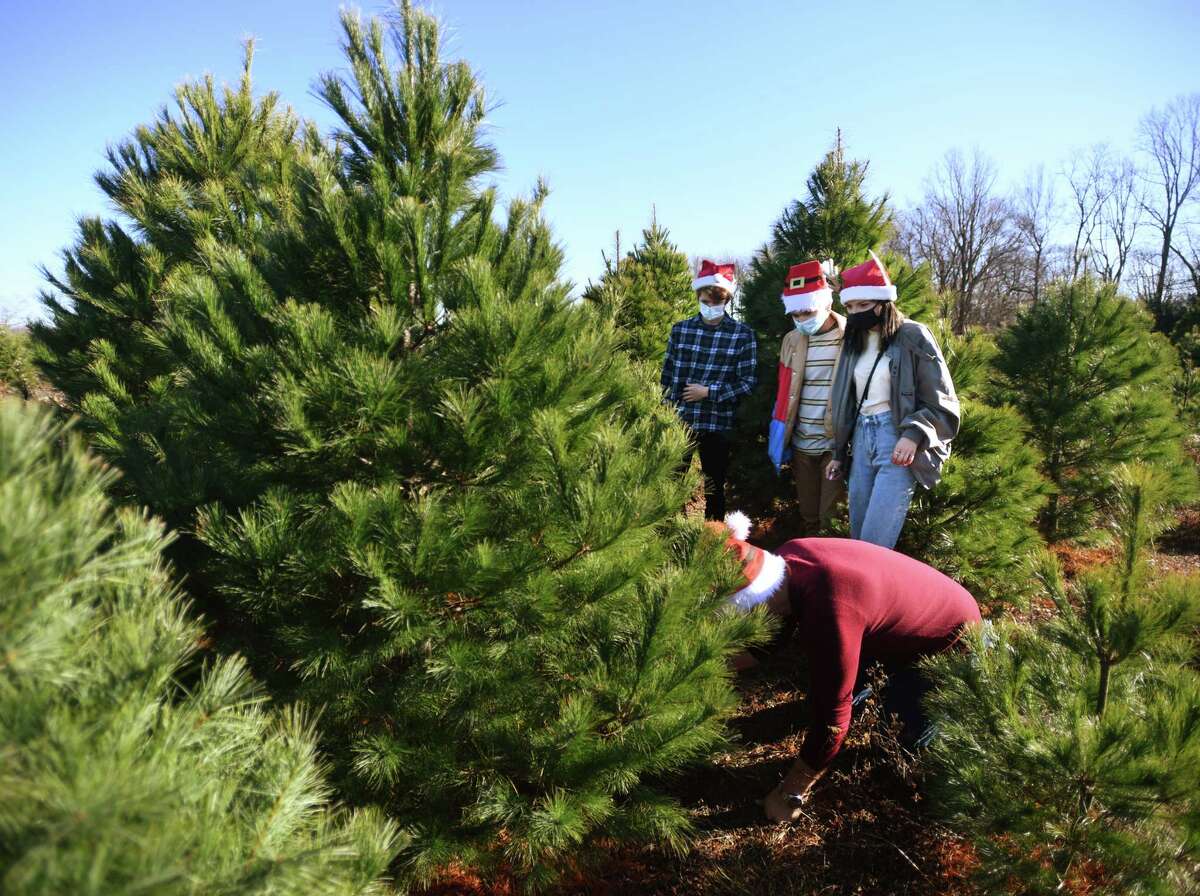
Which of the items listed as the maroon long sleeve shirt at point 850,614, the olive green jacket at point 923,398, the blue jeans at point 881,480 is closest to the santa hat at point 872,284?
the olive green jacket at point 923,398

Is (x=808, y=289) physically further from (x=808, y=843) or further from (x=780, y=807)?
(x=808, y=843)

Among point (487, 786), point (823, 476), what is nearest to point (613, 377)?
point (487, 786)

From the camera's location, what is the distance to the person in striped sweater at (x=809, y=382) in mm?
3492

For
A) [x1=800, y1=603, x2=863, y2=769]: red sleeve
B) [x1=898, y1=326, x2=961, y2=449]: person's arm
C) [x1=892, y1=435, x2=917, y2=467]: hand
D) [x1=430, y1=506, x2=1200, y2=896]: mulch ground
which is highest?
[x1=898, y1=326, x2=961, y2=449]: person's arm

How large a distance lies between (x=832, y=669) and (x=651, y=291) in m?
7.07

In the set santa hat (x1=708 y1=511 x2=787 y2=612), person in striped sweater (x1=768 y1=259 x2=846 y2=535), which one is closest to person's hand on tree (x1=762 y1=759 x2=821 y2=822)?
santa hat (x1=708 y1=511 x2=787 y2=612)

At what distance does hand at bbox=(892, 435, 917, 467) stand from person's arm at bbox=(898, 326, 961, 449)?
2cm

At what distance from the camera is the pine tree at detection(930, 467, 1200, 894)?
5.34 ft

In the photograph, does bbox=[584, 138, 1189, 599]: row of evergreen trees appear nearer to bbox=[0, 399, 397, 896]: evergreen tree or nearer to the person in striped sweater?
the person in striped sweater

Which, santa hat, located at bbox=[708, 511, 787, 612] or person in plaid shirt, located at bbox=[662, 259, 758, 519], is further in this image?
person in plaid shirt, located at bbox=[662, 259, 758, 519]

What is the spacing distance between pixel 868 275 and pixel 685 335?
4.71ft

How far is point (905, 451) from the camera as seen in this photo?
303 centimetres

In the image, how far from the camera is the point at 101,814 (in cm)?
83

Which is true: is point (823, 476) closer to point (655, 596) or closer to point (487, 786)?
point (655, 596)
